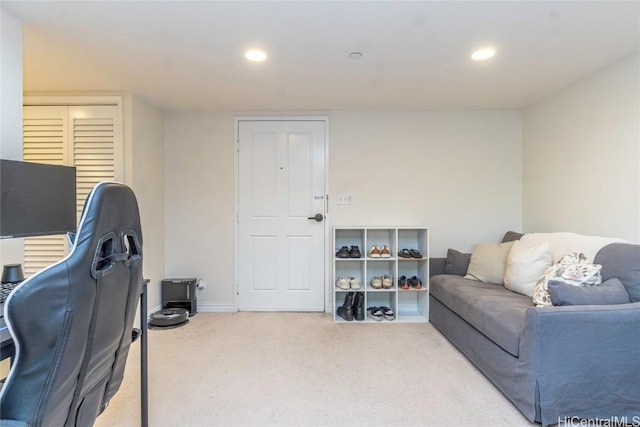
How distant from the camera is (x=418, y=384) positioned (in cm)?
205

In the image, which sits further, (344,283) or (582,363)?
(344,283)

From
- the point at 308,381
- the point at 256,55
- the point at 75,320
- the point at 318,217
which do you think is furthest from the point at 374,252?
the point at 75,320

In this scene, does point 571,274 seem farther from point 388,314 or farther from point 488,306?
point 388,314

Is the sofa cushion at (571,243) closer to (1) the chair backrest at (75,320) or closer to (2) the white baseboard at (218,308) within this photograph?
(1) the chair backrest at (75,320)

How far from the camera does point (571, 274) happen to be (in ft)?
6.51

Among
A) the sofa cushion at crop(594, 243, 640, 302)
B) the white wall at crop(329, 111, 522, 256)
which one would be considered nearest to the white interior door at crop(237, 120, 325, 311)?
the white wall at crop(329, 111, 522, 256)

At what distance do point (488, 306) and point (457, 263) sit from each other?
108 cm

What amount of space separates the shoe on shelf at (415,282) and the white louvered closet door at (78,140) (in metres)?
3.04

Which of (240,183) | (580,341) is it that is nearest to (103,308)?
Result: (580,341)

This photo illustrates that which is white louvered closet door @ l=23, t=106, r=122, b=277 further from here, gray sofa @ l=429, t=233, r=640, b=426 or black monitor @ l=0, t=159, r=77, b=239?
gray sofa @ l=429, t=233, r=640, b=426

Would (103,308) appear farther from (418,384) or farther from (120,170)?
(120,170)

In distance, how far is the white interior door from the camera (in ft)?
11.6

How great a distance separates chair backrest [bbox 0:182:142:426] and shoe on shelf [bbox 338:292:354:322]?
245cm

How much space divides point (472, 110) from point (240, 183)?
269cm
